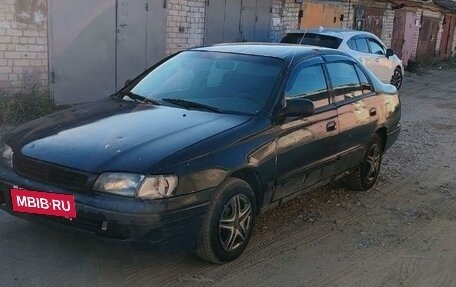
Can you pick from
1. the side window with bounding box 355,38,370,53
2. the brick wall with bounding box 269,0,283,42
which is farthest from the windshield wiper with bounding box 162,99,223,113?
the brick wall with bounding box 269,0,283,42

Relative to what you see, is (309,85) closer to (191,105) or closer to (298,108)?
(298,108)

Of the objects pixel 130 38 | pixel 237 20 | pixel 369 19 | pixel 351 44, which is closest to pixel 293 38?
pixel 351 44

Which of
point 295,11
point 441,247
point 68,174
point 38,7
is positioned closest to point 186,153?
point 68,174

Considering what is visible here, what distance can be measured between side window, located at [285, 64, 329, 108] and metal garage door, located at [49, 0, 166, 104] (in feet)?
17.8

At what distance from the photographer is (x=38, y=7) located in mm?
8375

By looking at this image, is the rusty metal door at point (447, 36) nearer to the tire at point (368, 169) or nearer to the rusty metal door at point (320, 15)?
the rusty metal door at point (320, 15)

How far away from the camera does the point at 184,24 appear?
37.7 ft

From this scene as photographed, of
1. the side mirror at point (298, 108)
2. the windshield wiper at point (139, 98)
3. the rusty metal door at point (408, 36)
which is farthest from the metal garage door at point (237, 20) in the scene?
the rusty metal door at point (408, 36)

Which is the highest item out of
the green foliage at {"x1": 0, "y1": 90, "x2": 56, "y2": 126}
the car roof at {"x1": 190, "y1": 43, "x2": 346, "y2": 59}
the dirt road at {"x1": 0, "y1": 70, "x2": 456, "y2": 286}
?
the car roof at {"x1": 190, "y1": 43, "x2": 346, "y2": 59}

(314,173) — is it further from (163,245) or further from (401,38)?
(401,38)

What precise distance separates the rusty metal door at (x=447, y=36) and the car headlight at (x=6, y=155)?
93.8 feet

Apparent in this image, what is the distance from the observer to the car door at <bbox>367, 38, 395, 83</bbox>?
13164 millimetres

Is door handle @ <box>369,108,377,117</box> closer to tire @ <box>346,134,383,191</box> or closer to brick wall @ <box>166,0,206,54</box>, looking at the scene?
tire @ <box>346,134,383,191</box>

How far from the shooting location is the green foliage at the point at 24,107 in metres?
7.72
